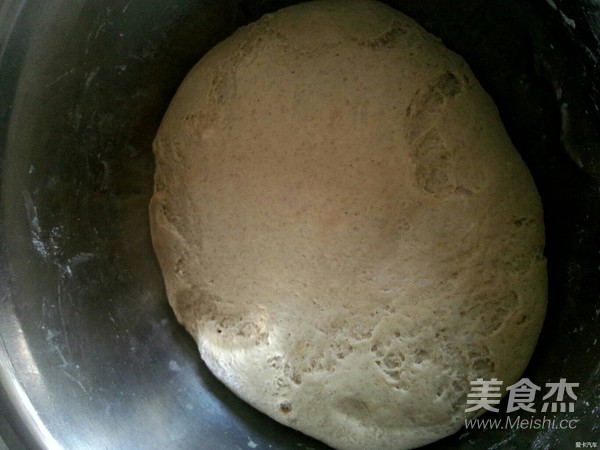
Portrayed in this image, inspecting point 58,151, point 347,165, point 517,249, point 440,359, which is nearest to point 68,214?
point 58,151

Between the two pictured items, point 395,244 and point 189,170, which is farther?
point 189,170

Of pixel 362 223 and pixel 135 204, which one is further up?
pixel 362 223

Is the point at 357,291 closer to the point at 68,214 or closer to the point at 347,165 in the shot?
the point at 347,165

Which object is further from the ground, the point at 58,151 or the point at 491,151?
the point at 491,151
